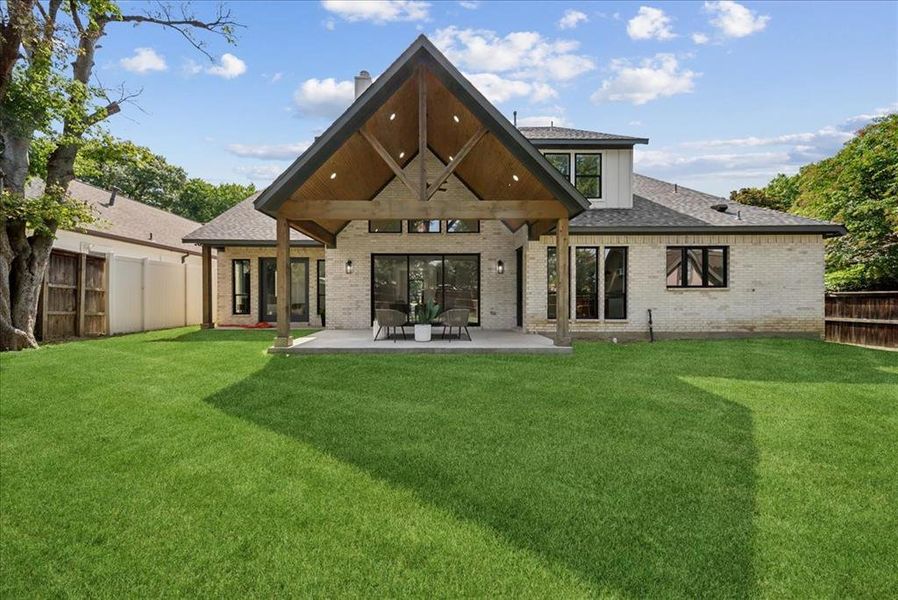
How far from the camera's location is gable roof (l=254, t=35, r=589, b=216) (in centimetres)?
868

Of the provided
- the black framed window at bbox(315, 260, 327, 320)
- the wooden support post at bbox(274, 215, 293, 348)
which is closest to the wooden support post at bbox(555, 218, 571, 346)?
the wooden support post at bbox(274, 215, 293, 348)

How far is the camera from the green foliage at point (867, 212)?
1538cm

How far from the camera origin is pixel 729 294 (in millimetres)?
13211

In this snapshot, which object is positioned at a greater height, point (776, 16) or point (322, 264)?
point (776, 16)

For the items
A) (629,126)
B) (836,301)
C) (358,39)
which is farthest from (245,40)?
(836,301)

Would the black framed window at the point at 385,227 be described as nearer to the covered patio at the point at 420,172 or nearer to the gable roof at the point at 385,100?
the covered patio at the point at 420,172

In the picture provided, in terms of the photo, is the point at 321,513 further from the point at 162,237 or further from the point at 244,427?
the point at 162,237

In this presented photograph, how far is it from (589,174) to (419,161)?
6.26 meters

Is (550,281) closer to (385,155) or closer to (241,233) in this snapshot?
(385,155)

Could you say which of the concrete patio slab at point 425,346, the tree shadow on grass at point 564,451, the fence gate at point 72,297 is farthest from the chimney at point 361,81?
the tree shadow on grass at point 564,451

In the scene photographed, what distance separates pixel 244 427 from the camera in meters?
5.68

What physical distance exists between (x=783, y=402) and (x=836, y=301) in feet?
33.1

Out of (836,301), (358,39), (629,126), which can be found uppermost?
(358,39)

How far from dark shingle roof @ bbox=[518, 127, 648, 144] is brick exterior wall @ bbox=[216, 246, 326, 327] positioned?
7.79m
